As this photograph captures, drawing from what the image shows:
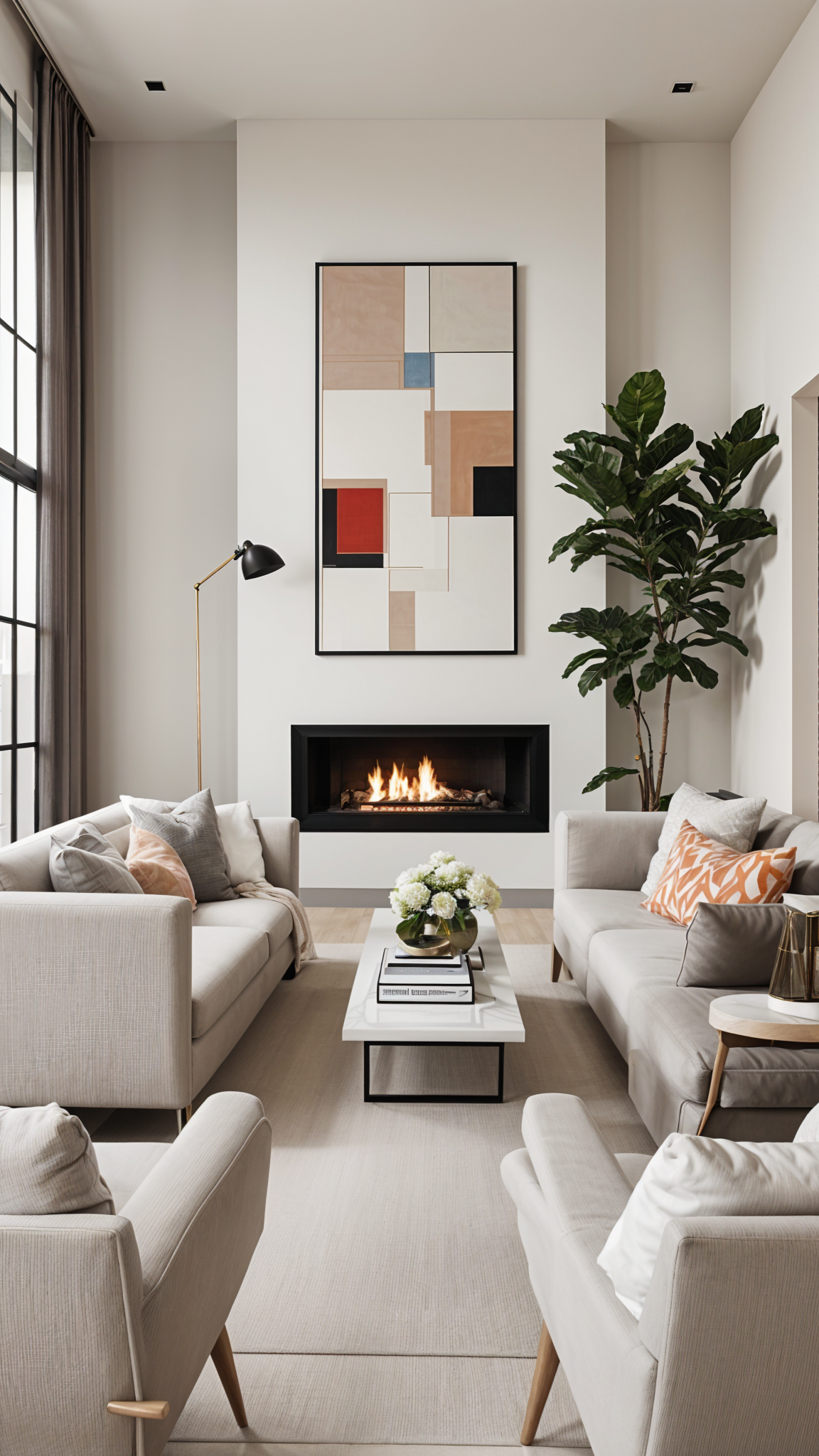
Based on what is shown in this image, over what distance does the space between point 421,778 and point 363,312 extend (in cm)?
254

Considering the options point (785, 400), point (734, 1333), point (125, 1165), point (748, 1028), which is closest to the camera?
point (734, 1333)

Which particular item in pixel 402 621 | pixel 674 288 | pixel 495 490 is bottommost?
pixel 402 621

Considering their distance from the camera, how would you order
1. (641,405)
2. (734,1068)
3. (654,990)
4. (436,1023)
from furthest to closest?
(641,405) → (436,1023) → (654,990) → (734,1068)

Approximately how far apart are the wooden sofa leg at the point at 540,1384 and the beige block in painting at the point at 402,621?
13.2 ft

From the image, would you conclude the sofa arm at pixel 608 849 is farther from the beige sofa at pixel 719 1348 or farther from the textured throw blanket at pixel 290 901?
the beige sofa at pixel 719 1348

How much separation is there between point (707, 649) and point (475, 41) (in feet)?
10.5

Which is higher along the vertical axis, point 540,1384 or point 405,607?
point 405,607

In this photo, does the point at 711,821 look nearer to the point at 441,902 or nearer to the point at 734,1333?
the point at 441,902

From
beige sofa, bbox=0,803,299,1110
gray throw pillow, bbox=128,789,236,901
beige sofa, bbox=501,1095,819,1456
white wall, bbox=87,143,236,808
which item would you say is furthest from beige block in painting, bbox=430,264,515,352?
beige sofa, bbox=501,1095,819,1456

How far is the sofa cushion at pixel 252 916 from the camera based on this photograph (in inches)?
130

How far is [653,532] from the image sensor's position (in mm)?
4855

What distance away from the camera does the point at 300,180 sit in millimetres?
5207

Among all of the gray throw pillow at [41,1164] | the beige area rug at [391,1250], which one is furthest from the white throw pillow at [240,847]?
the gray throw pillow at [41,1164]

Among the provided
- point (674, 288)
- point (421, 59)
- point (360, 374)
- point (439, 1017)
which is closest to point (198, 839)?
point (439, 1017)
